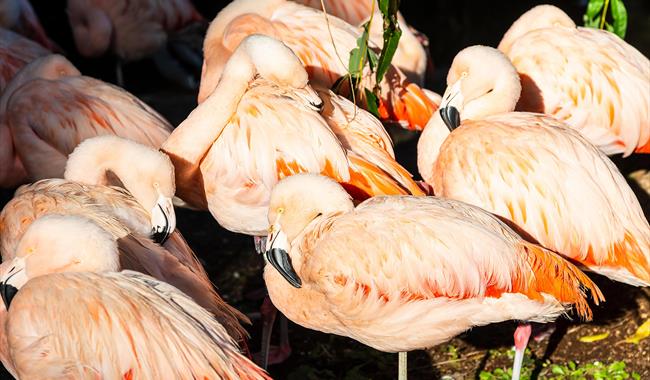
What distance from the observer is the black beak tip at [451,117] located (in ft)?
14.8

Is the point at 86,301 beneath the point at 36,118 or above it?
above

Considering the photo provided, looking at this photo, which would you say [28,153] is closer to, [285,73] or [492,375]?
[285,73]

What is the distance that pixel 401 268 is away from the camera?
3523 millimetres

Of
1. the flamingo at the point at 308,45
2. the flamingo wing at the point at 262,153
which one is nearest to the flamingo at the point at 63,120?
the flamingo at the point at 308,45

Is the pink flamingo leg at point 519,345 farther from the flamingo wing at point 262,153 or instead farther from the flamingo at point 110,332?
the flamingo at point 110,332

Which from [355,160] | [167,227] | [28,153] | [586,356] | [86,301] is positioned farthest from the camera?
[28,153]

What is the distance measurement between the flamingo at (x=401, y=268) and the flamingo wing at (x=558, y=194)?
0.26 m

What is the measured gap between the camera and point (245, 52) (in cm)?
451

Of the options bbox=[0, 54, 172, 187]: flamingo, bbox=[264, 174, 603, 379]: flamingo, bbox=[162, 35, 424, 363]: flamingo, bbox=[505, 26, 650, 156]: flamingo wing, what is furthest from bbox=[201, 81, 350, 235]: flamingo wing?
bbox=[505, 26, 650, 156]: flamingo wing

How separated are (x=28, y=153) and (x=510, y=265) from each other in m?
2.52

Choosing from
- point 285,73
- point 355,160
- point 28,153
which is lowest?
point 28,153

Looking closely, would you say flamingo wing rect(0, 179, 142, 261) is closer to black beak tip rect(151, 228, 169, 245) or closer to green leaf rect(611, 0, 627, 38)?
black beak tip rect(151, 228, 169, 245)

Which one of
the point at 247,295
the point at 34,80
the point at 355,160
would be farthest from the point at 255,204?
the point at 34,80

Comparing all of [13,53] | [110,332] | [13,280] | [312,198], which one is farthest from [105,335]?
[13,53]
